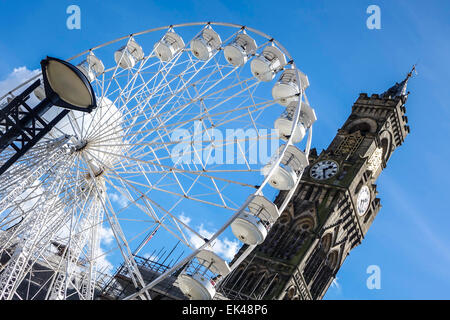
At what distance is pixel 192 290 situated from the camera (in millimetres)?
30406

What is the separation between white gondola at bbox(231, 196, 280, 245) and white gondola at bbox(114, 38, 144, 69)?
18.5m

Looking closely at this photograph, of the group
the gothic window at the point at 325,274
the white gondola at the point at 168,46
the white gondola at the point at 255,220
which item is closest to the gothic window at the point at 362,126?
the gothic window at the point at 325,274

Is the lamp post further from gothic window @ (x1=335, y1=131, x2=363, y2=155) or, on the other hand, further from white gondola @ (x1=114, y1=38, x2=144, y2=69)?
gothic window @ (x1=335, y1=131, x2=363, y2=155)

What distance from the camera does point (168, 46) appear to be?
146 feet

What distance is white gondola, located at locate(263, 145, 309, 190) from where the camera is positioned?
3428cm

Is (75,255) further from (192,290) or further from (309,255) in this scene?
(309,255)

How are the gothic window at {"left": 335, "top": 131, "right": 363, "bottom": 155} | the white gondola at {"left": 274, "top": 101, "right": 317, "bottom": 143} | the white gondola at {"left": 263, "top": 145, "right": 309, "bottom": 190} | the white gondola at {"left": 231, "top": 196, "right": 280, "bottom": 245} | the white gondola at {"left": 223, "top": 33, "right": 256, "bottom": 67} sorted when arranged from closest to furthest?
the white gondola at {"left": 231, "top": 196, "right": 280, "bottom": 245}, the white gondola at {"left": 263, "top": 145, "right": 309, "bottom": 190}, the white gondola at {"left": 274, "top": 101, "right": 317, "bottom": 143}, the white gondola at {"left": 223, "top": 33, "right": 256, "bottom": 67}, the gothic window at {"left": 335, "top": 131, "right": 363, "bottom": 155}

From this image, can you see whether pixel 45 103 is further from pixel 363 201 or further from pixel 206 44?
pixel 363 201

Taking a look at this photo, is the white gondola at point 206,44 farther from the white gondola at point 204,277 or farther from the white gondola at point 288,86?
the white gondola at point 204,277

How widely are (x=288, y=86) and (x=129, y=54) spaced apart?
549 inches

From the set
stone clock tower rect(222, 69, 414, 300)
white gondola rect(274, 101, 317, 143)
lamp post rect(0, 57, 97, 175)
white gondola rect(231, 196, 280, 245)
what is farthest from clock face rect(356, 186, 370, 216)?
lamp post rect(0, 57, 97, 175)

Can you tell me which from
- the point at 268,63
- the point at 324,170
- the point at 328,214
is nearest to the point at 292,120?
the point at 268,63
